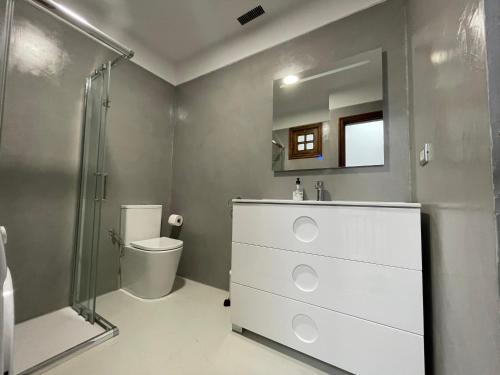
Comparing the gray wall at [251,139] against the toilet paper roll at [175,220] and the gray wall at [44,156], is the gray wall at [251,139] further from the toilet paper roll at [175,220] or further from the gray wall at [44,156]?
the gray wall at [44,156]

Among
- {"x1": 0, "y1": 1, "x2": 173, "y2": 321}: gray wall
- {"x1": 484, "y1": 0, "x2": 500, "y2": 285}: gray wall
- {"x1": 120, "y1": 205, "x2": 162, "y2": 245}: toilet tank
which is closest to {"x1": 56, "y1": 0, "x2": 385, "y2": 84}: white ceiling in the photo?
{"x1": 0, "y1": 1, "x2": 173, "y2": 321}: gray wall

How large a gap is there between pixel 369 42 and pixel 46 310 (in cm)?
298

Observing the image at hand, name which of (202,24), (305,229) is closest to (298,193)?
(305,229)

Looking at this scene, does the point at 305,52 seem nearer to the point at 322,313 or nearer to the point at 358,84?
the point at 358,84

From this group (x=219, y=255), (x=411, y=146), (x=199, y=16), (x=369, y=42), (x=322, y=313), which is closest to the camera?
(x=322, y=313)

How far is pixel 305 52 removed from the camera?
1675mm

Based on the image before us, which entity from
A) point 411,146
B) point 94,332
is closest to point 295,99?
point 411,146

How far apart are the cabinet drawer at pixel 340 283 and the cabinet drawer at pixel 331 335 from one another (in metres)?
0.04

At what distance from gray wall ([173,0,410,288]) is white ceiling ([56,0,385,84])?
0.11m

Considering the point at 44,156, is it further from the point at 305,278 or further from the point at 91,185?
the point at 305,278

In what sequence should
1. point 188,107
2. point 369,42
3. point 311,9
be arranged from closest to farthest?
point 369,42 < point 311,9 < point 188,107

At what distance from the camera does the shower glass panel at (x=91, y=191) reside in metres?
1.48

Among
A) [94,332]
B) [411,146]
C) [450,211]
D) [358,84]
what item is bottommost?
[94,332]

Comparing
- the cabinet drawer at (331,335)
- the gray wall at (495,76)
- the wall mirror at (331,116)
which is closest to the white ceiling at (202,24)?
the wall mirror at (331,116)
